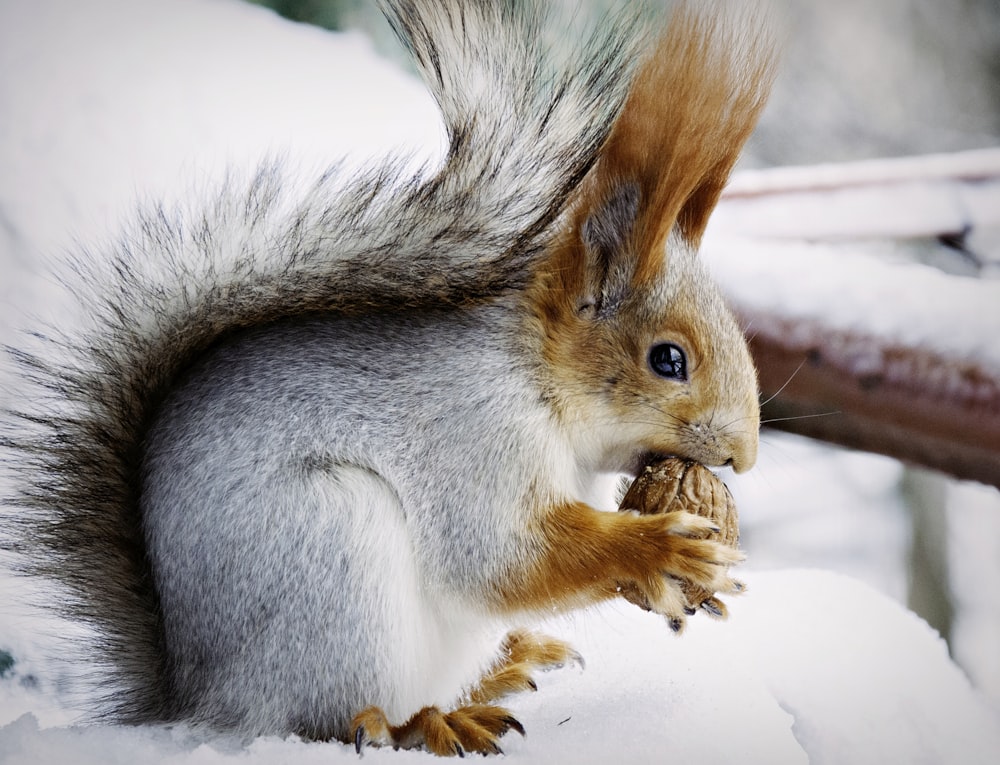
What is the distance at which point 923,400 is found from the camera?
1402 mm

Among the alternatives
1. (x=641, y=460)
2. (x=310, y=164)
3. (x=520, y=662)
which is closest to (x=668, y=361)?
(x=641, y=460)

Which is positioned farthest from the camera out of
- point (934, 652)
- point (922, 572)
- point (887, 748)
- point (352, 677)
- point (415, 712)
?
point (922, 572)

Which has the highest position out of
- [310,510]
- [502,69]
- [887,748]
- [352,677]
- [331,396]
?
[502,69]

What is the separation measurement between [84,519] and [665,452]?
0.70m

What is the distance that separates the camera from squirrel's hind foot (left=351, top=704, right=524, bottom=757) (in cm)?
96

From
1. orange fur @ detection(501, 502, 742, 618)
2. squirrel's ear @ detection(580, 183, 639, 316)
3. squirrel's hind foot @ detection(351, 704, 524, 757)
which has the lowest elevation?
squirrel's hind foot @ detection(351, 704, 524, 757)

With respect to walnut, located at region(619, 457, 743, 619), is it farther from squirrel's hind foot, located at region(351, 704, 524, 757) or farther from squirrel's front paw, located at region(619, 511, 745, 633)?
squirrel's hind foot, located at region(351, 704, 524, 757)

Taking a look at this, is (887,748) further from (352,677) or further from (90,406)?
(90,406)

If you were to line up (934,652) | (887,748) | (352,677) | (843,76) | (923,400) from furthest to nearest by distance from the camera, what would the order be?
(843,76)
(934,652)
(923,400)
(887,748)
(352,677)

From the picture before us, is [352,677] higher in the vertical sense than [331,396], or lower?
lower

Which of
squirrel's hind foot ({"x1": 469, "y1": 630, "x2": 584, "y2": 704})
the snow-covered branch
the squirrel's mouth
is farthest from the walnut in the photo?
squirrel's hind foot ({"x1": 469, "y1": 630, "x2": 584, "y2": 704})

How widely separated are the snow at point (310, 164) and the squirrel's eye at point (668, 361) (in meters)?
0.34

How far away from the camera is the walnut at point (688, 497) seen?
3.41ft

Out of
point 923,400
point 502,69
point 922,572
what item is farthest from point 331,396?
point 922,572
